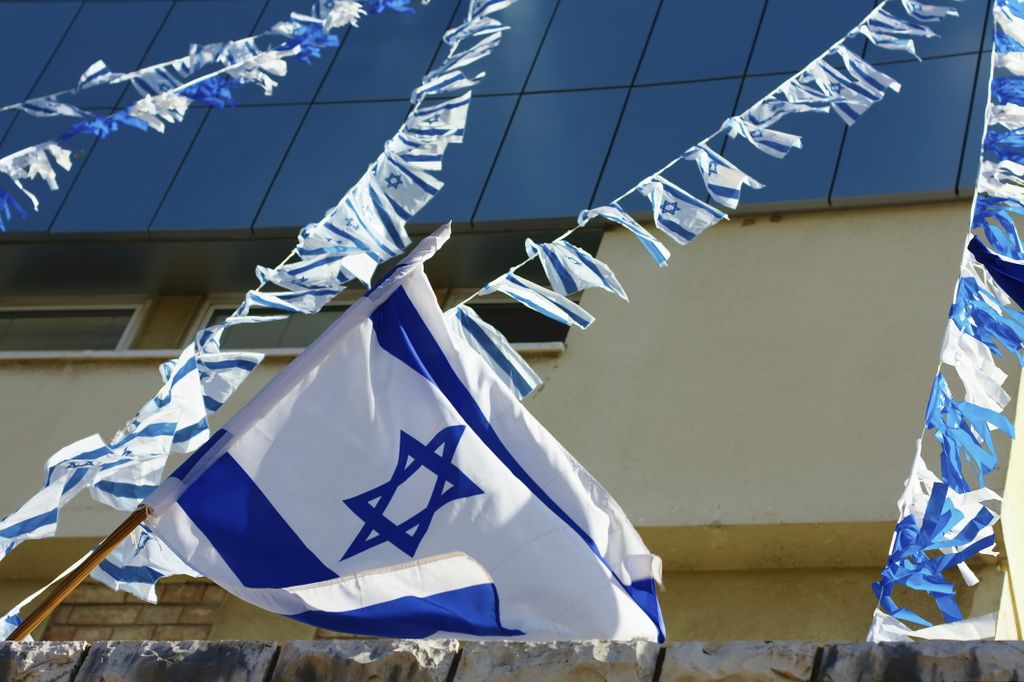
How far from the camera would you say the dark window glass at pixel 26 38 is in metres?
13.6

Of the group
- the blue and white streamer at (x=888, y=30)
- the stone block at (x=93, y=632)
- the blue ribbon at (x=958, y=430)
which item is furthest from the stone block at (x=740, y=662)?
the stone block at (x=93, y=632)

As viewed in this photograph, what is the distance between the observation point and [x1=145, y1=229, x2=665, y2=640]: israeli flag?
632cm

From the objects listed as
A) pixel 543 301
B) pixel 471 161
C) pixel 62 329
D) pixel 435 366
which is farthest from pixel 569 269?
pixel 62 329

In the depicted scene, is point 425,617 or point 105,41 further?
point 105,41

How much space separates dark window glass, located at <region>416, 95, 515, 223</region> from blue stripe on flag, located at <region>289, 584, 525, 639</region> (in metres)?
5.21

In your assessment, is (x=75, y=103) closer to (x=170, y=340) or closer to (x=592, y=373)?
(x=170, y=340)

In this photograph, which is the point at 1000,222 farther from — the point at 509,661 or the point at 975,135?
the point at 509,661

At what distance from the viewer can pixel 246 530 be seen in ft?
21.0

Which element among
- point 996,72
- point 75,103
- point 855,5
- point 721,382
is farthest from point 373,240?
point 75,103

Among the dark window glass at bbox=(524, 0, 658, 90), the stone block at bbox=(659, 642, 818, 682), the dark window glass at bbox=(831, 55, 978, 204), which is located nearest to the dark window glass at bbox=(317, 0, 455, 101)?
the dark window glass at bbox=(524, 0, 658, 90)

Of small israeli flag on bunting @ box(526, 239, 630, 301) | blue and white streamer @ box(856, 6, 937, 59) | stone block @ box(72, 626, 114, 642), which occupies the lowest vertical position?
stone block @ box(72, 626, 114, 642)

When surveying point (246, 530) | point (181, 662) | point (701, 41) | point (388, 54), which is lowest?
point (181, 662)

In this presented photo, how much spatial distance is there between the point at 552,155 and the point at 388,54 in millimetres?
1878

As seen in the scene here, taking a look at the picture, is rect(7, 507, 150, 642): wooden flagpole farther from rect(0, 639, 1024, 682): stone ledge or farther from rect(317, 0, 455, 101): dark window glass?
rect(317, 0, 455, 101): dark window glass
